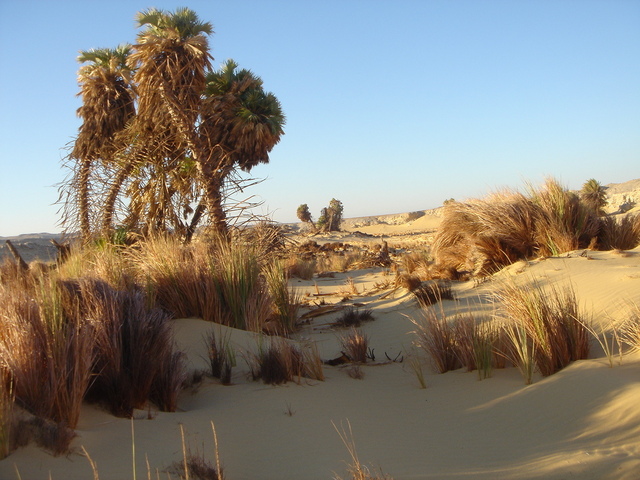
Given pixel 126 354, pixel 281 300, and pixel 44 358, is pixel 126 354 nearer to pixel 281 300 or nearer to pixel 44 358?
pixel 44 358

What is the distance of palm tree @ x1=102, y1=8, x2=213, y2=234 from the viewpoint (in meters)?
15.8

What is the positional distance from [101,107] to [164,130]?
378 cm

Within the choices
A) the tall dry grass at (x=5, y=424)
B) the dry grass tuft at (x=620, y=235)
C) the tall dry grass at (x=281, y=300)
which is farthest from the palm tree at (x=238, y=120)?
the tall dry grass at (x=5, y=424)

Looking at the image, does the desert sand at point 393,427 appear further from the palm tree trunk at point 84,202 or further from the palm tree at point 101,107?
the palm tree at point 101,107

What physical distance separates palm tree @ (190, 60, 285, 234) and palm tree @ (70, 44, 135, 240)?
10.0ft

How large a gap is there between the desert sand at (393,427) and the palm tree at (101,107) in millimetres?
13760

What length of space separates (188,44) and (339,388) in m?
12.5

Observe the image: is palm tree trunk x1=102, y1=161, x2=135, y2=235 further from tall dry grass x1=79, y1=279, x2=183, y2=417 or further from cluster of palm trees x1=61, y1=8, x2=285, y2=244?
tall dry grass x1=79, y1=279, x2=183, y2=417

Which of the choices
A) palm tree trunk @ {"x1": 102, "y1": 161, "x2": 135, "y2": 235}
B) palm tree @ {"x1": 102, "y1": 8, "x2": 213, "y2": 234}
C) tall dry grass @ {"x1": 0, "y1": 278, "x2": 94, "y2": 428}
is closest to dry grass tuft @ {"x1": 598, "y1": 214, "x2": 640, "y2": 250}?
palm tree @ {"x1": 102, "y1": 8, "x2": 213, "y2": 234}

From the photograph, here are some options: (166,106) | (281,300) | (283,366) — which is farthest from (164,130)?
(283,366)

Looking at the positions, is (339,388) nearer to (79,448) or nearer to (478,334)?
(478,334)

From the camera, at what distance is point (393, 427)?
498cm

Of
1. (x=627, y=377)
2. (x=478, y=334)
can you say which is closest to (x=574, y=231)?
(x=478, y=334)

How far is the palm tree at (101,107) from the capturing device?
62.0 feet
